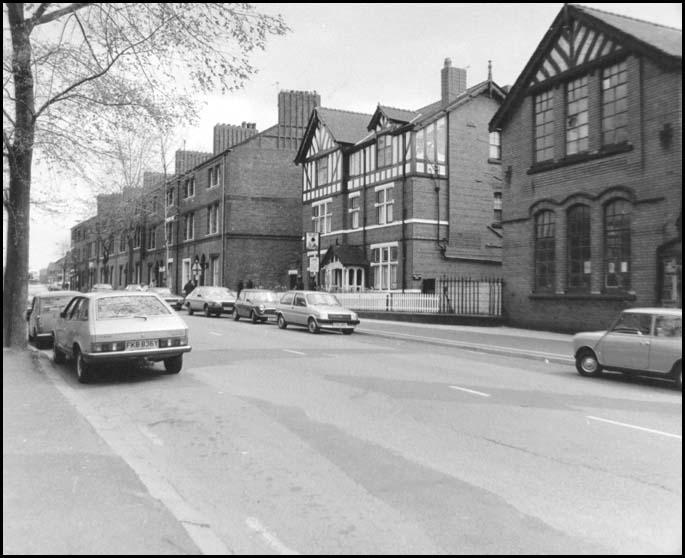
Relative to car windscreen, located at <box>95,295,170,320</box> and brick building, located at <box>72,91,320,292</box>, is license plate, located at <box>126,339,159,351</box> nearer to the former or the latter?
car windscreen, located at <box>95,295,170,320</box>

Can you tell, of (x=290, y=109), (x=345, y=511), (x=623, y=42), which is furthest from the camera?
(x=290, y=109)

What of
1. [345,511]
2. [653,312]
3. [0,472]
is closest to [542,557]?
[345,511]

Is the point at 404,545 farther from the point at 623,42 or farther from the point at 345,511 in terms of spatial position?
the point at 623,42

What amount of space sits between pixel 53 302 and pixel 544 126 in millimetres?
17001

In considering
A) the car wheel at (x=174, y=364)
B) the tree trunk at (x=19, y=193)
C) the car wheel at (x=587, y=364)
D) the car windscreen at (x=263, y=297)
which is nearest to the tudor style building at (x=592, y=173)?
the car wheel at (x=587, y=364)

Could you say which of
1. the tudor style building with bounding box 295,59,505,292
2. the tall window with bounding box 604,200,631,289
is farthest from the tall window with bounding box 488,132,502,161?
the tall window with bounding box 604,200,631,289

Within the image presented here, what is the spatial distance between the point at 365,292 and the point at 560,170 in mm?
12899

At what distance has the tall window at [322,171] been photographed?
3906cm

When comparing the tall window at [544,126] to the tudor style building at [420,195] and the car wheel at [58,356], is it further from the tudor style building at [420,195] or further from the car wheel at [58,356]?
the car wheel at [58,356]

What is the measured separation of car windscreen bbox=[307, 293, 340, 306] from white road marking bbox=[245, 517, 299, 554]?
696 inches

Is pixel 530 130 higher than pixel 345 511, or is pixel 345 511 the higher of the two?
pixel 530 130

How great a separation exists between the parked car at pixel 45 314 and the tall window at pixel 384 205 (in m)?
19.5

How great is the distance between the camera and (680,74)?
16828mm

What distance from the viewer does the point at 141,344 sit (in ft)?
33.6
